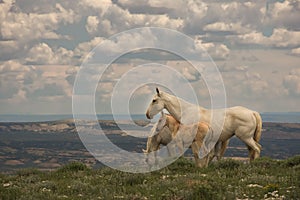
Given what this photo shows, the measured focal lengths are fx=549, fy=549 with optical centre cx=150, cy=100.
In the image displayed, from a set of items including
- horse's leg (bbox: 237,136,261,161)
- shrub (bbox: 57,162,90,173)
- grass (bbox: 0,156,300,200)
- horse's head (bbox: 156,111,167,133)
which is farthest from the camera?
horse's leg (bbox: 237,136,261,161)

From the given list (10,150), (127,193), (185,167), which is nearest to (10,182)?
(127,193)

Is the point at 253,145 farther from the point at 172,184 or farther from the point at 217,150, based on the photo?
the point at 172,184

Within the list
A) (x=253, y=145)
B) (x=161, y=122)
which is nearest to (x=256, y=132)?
(x=253, y=145)

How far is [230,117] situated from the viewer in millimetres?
21938

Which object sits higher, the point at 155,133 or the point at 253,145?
the point at 155,133

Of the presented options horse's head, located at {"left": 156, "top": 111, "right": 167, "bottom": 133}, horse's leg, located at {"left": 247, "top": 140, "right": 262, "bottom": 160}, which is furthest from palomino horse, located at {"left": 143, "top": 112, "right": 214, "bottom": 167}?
horse's leg, located at {"left": 247, "top": 140, "right": 262, "bottom": 160}

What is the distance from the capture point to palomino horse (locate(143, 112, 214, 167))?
19.9 meters

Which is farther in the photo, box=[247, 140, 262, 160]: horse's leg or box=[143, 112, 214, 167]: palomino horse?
box=[247, 140, 262, 160]: horse's leg

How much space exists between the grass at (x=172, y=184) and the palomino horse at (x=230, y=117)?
8.13 feet

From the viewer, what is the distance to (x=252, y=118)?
2228 cm

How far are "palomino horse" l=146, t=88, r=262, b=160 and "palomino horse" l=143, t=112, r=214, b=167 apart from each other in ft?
1.13

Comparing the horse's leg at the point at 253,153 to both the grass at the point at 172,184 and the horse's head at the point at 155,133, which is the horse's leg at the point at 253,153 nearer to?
the grass at the point at 172,184

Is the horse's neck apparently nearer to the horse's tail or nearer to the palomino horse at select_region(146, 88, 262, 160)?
the palomino horse at select_region(146, 88, 262, 160)

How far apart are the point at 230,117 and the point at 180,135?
2807 mm
